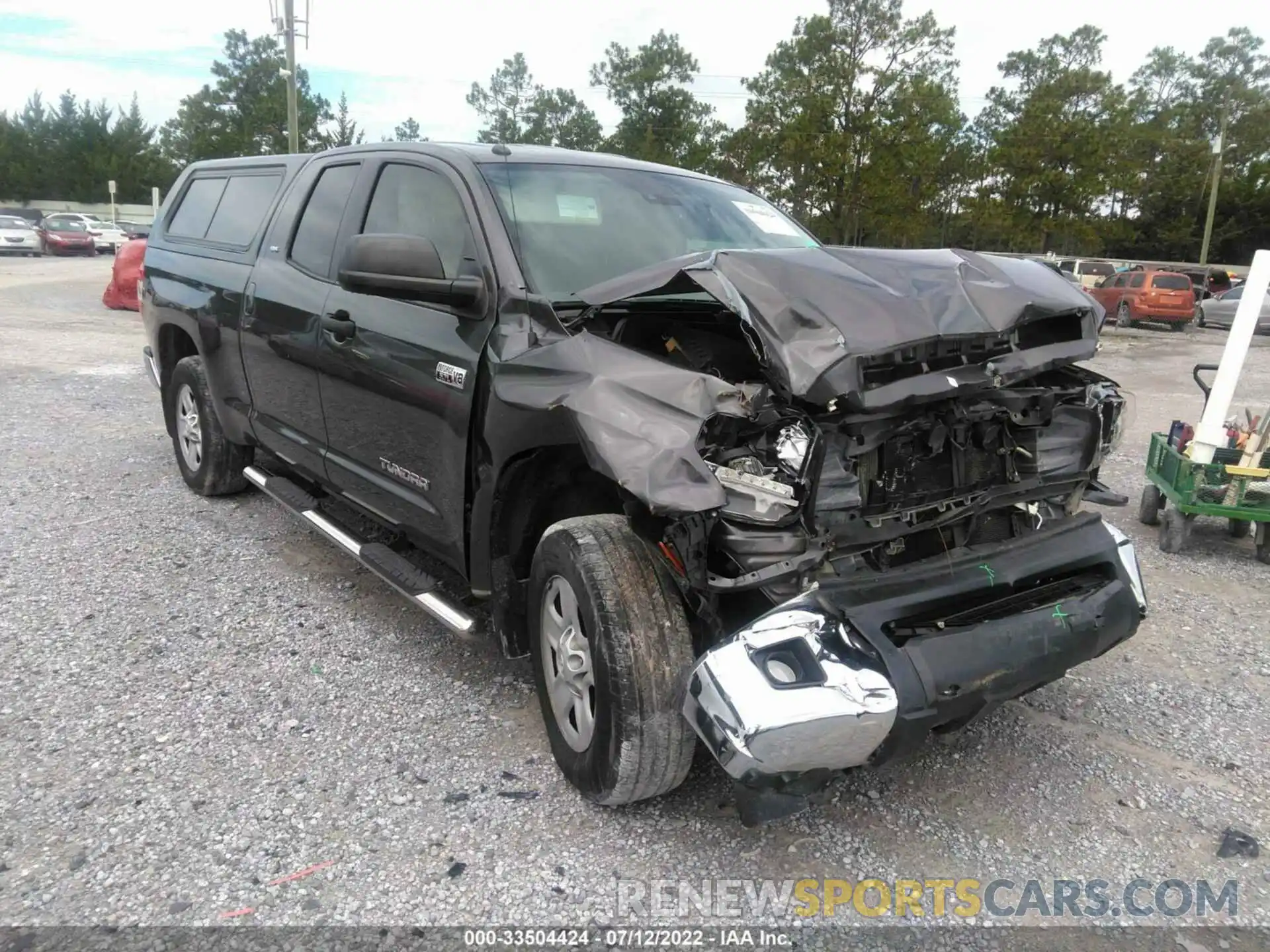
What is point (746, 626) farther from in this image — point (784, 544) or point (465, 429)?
point (465, 429)

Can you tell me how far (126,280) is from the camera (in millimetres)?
15695

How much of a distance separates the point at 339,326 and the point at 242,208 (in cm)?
182

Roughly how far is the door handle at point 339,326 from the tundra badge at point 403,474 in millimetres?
508

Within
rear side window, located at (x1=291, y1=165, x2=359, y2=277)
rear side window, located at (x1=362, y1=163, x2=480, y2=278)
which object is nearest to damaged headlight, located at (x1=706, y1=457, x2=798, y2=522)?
rear side window, located at (x1=362, y1=163, x2=480, y2=278)

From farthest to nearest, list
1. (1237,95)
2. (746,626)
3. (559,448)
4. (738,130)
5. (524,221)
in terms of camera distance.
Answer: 1. (1237,95)
2. (738,130)
3. (524,221)
4. (559,448)
5. (746,626)

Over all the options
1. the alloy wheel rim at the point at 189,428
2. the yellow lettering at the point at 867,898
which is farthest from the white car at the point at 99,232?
the yellow lettering at the point at 867,898

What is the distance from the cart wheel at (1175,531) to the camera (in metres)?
5.18

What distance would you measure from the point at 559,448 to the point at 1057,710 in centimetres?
209

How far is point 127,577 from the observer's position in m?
4.48

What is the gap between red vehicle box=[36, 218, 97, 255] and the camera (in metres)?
34.2

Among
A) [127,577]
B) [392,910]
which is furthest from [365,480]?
[392,910]

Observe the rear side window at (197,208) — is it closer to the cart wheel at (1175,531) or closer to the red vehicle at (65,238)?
the cart wheel at (1175,531)

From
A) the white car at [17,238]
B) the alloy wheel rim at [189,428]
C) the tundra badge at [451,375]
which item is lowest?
the white car at [17,238]

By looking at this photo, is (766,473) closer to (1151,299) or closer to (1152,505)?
(1152,505)
